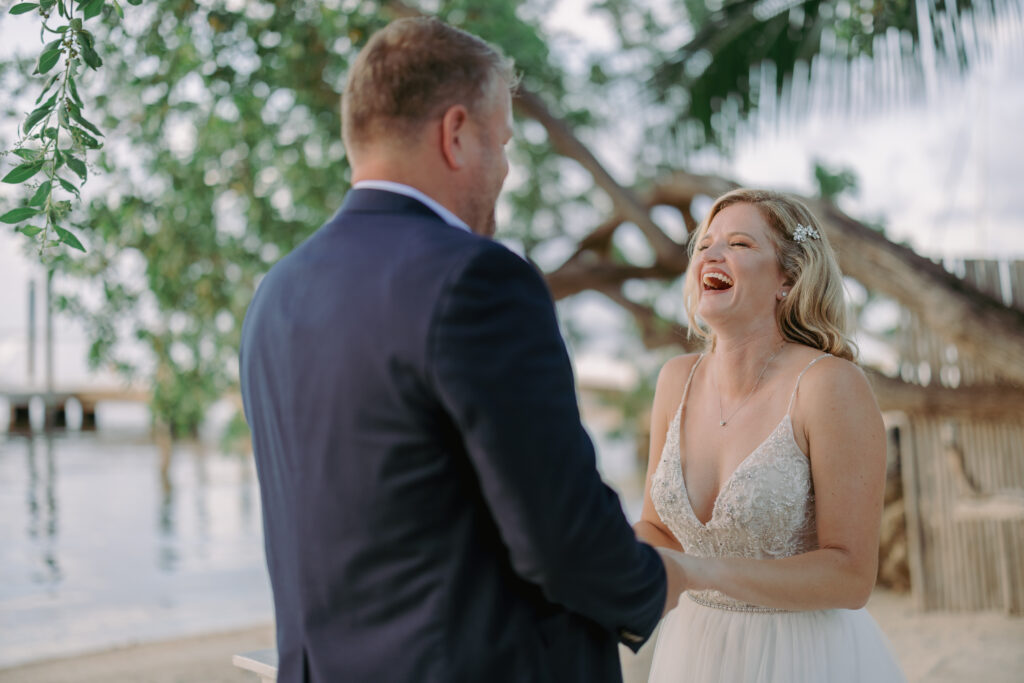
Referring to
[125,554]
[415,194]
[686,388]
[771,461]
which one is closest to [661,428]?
[686,388]

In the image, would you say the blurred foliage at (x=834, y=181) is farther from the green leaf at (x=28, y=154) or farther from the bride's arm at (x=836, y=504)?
the green leaf at (x=28, y=154)

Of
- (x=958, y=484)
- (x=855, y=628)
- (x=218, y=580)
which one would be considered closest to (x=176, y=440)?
(x=218, y=580)

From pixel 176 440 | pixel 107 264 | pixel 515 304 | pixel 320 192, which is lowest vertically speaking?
pixel 176 440

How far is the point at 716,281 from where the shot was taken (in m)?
2.26

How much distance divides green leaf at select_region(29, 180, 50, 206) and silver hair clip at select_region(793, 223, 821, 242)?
5.49 feet

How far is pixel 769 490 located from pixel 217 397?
694 cm

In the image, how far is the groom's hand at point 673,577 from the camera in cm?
140

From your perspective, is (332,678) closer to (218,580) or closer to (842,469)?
(842,469)

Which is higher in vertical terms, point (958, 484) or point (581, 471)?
point (581, 471)

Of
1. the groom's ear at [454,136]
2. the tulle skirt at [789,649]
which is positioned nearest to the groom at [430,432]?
the groom's ear at [454,136]

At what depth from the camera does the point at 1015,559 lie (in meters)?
6.78

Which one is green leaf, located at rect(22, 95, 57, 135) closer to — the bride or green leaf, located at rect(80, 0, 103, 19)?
green leaf, located at rect(80, 0, 103, 19)

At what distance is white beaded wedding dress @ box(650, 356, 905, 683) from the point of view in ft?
6.92

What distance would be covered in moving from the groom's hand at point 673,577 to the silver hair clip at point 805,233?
1.07m
